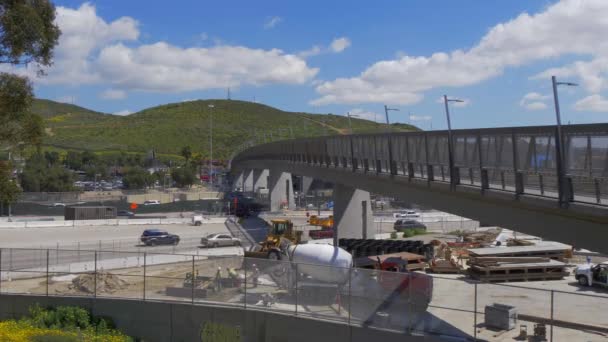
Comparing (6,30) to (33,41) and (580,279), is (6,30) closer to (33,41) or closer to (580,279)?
(33,41)

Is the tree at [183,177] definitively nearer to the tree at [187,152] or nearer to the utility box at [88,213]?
the tree at [187,152]

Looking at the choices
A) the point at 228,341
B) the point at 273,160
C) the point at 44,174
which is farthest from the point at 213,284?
the point at 44,174

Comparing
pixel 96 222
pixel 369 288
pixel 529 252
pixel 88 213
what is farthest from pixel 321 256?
pixel 88 213

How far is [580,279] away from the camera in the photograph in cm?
2642

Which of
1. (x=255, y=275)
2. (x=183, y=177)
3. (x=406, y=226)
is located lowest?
(x=406, y=226)

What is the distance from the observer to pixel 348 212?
41.3 meters

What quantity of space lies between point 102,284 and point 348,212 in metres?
20.7

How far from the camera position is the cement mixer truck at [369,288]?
Answer: 16969mm

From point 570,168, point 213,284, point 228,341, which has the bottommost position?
point 228,341

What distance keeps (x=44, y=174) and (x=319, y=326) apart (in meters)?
101

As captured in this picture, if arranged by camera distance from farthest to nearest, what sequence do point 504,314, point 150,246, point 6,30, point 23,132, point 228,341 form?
point 150,246 → point 23,132 → point 6,30 → point 228,341 → point 504,314

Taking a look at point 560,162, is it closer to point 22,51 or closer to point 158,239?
point 22,51

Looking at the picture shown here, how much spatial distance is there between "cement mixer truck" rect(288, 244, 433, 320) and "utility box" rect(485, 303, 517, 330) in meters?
1.61

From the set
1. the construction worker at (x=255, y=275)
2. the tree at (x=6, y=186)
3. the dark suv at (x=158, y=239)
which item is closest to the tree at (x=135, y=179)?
the dark suv at (x=158, y=239)
